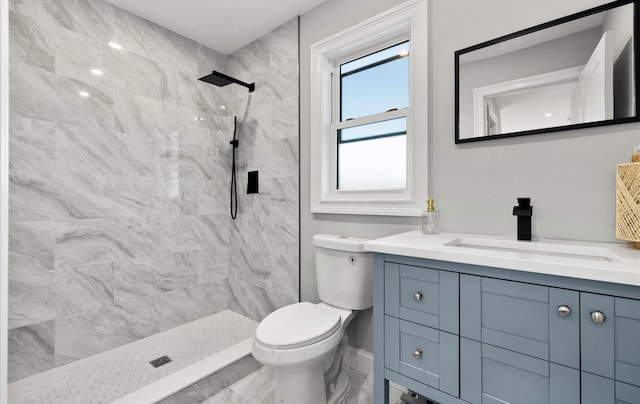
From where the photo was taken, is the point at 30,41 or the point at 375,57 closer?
the point at 30,41

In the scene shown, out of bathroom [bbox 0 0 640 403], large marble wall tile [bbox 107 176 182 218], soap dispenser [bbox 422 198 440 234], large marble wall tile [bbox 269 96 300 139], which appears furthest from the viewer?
large marble wall tile [bbox 269 96 300 139]

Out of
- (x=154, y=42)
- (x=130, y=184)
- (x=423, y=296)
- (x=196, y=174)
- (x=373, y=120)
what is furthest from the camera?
(x=196, y=174)

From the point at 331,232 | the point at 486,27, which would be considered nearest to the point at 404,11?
the point at 486,27

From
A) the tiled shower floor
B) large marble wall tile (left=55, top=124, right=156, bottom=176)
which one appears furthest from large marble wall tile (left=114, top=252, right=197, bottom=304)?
large marble wall tile (left=55, top=124, right=156, bottom=176)

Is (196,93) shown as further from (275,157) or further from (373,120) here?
(373,120)

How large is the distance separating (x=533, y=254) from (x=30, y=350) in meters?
2.57

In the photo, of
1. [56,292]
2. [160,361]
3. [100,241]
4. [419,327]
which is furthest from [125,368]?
[419,327]

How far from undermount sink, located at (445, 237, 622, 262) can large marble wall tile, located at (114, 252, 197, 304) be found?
6.69 ft

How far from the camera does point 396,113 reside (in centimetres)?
170

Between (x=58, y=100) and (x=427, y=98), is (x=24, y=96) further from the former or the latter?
(x=427, y=98)

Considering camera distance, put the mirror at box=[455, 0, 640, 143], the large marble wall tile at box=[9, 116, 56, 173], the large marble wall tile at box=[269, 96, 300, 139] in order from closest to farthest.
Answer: the mirror at box=[455, 0, 640, 143] < the large marble wall tile at box=[9, 116, 56, 173] < the large marble wall tile at box=[269, 96, 300, 139]

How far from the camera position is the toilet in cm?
124

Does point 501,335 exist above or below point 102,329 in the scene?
above

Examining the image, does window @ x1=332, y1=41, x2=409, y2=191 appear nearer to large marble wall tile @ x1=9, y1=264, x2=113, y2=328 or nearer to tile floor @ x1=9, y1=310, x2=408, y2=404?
tile floor @ x1=9, y1=310, x2=408, y2=404
